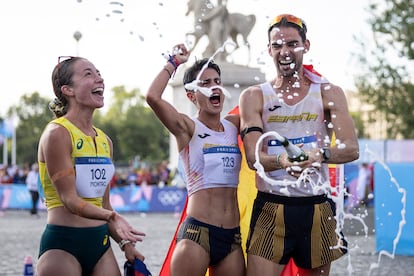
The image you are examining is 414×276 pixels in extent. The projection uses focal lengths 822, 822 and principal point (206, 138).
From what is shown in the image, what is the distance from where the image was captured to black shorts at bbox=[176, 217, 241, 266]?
5.12 meters

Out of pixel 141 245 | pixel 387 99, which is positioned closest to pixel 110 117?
pixel 387 99

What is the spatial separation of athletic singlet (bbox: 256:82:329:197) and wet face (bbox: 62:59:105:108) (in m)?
1.03

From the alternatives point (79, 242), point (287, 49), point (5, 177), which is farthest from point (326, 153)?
point (5, 177)

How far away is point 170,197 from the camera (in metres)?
26.2

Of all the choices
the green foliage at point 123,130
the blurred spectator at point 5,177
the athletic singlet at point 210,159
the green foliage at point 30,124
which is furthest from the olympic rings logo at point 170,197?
the green foliage at point 123,130

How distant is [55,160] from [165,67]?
104 centimetres

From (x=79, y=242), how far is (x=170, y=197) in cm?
2164

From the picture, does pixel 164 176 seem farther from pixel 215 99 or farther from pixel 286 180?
pixel 286 180

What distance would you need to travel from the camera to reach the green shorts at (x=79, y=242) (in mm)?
4570

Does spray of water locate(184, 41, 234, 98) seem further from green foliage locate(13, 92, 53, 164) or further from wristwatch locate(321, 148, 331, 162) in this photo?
green foliage locate(13, 92, 53, 164)

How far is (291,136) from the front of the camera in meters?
5.01

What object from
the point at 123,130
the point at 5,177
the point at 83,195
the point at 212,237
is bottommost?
the point at 123,130

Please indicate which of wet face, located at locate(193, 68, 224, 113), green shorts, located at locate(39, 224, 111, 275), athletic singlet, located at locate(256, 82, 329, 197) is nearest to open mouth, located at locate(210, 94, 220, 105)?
wet face, located at locate(193, 68, 224, 113)

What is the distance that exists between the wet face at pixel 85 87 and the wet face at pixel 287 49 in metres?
1.08
